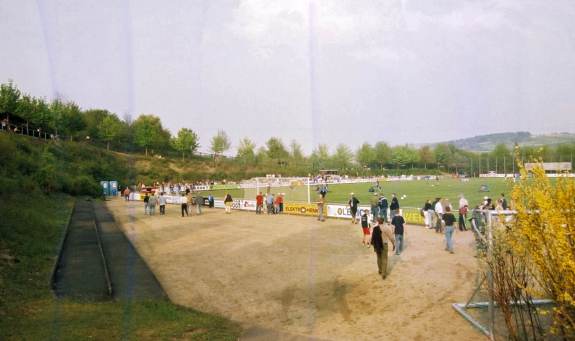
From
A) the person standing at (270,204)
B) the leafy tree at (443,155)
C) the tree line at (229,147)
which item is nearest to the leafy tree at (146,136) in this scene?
the tree line at (229,147)

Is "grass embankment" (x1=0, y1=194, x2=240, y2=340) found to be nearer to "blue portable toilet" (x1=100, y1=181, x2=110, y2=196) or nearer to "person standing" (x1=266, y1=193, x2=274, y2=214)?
"person standing" (x1=266, y1=193, x2=274, y2=214)

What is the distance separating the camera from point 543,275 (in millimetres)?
6133

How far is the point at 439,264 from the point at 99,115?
352ft

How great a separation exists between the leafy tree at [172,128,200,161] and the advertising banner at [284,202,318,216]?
237 ft

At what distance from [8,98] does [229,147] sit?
195 ft

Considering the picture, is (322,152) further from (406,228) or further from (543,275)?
(543,275)

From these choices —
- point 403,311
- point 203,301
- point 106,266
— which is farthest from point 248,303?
point 106,266

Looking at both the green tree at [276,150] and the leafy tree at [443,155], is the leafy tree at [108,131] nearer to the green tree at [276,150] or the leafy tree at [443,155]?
the green tree at [276,150]

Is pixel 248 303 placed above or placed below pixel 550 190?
below

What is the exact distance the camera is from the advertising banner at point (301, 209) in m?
31.5

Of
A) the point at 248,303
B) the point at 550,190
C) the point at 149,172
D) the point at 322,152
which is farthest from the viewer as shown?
the point at 322,152

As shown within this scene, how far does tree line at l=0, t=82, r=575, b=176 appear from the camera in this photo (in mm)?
71250

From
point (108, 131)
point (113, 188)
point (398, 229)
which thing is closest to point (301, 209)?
point (398, 229)

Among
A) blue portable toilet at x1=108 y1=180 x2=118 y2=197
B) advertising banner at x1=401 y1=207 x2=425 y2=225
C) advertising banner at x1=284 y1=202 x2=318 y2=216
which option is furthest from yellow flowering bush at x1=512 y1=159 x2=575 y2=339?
blue portable toilet at x1=108 y1=180 x2=118 y2=197
